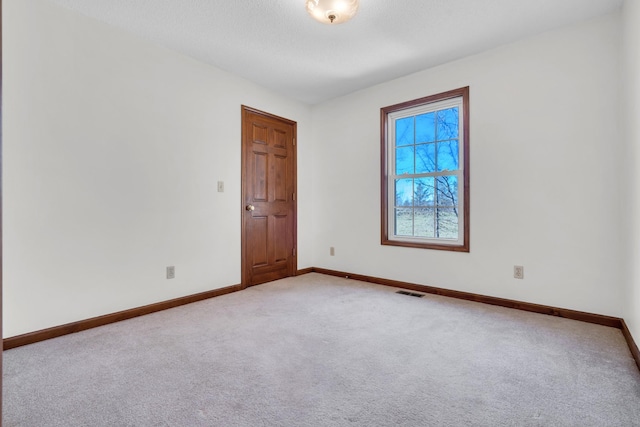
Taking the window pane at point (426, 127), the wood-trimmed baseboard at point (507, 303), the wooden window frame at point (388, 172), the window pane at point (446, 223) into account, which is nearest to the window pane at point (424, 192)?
the window pane at point (446, 223)

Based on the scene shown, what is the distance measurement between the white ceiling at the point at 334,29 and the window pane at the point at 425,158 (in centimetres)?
81

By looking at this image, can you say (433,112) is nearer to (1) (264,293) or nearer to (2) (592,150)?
Result: (2) (592,150)

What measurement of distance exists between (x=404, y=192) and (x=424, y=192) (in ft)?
0.78

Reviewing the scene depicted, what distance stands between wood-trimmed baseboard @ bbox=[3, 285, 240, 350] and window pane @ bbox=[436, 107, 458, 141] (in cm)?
281

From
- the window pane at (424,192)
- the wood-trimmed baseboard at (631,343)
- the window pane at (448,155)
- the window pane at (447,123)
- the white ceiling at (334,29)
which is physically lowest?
the wood-trimmed baseboard at (631,343)

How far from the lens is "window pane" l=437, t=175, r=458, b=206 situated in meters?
3.51

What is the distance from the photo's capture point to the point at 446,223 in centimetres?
358

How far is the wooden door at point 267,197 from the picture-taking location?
3898mm

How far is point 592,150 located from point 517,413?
7.06ft

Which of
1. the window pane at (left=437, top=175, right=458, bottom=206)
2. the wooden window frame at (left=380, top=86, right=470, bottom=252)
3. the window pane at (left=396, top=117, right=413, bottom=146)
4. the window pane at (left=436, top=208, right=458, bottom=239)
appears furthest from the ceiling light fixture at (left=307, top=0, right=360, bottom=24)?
the window pane at (left=436, top=208, right=458, bottom=239)

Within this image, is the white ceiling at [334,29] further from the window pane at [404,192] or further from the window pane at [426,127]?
the window pane at [404,192]

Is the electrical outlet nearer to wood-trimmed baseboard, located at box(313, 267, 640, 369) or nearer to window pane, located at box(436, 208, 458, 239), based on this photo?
wood-trimmed baseboard, located at box(313, 267, 640, 369)

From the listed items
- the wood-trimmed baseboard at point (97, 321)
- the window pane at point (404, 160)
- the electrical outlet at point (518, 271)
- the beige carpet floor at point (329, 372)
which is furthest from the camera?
the window pane at point (404, 160)

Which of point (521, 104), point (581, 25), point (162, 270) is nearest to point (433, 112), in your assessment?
point (521, 104)
